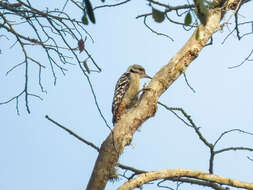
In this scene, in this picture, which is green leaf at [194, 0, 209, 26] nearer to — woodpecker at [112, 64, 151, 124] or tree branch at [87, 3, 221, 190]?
tree branch at [87, 3, 221, 190]

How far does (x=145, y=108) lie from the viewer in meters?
4.07

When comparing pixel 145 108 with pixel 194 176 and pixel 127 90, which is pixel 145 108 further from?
pixel 127 90

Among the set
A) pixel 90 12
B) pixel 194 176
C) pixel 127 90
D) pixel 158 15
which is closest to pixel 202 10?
pixel 158 15

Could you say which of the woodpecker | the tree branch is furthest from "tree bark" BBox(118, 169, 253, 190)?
the woodpecker

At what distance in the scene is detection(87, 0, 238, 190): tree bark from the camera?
3832 millimetres

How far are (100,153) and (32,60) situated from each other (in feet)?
3.05

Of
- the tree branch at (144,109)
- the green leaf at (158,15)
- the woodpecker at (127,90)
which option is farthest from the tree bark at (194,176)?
the woodpecker at (127,90)

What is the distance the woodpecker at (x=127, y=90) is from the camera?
610 centimetres

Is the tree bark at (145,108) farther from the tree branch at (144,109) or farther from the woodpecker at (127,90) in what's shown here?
the woodpecker at (127,90)

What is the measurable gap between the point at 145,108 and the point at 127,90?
7.16 ft

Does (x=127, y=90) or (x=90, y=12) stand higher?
(x=127, y=90)

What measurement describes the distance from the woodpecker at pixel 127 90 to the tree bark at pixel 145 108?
1749 mm

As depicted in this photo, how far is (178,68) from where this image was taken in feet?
13.8

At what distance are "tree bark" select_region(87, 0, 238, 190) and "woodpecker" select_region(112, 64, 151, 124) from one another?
5.74 feet
